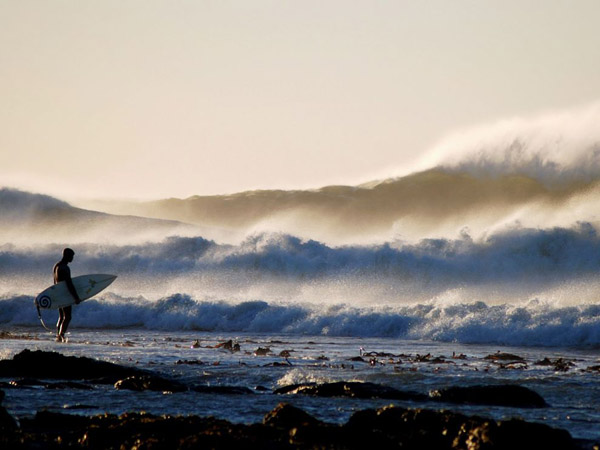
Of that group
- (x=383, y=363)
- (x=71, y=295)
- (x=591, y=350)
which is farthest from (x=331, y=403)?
(x=591, y=350)

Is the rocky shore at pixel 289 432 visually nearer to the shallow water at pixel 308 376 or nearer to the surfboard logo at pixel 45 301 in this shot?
the shallow water at pixel 308 376

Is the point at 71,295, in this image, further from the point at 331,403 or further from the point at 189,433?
the point at 189,433

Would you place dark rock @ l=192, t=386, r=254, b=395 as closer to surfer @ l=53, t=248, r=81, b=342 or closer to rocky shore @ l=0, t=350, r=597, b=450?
rocky shore @ l=0, t=350, r=597, b=450

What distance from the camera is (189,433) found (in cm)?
807

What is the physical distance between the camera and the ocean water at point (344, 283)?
13594 mm

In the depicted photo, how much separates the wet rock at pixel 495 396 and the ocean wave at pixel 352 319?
12291 mm

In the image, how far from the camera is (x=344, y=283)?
3675 centimetres

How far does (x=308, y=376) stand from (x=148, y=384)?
2316 mm

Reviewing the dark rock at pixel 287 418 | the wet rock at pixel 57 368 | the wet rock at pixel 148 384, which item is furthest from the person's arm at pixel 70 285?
the dark rock at pixel 287 418

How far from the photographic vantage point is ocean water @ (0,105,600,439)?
13.6 metres

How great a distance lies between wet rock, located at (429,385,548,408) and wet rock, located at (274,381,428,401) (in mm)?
321

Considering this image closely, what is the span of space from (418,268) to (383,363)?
21.6m

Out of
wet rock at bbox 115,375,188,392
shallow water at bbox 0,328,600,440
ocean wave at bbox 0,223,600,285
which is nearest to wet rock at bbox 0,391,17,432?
shallow water at bbox 0,328,600,440

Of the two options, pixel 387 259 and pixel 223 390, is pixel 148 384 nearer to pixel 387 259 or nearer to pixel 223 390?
pixel 223 390
